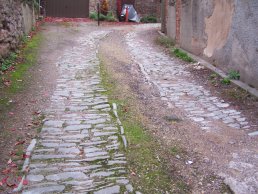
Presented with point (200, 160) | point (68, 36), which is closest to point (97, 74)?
point (200, 160)

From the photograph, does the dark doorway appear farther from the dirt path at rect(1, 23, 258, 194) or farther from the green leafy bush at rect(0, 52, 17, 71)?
the dirt path at rect(1, 23, 258, 194)

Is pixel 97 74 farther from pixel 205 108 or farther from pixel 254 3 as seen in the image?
pixel 254 3

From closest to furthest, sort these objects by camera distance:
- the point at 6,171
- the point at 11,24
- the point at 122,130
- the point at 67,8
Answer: the point at 6,171, the point at 122,130, the point at 11,24, the point at 67,8

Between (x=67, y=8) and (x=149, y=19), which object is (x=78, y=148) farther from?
(x=149, y=19)

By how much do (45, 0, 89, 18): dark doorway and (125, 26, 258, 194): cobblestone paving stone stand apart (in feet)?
38.7

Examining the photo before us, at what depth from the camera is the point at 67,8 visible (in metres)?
22.3

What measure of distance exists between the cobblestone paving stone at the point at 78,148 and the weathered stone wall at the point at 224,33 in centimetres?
329

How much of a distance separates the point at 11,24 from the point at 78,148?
7.11 m

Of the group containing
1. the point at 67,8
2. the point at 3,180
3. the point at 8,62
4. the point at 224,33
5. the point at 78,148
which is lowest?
the point at 3,180

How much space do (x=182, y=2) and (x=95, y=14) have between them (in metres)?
10.8

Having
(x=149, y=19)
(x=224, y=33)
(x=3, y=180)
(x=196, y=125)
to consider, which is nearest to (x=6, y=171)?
(x=3, y=180)

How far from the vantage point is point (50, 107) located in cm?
639

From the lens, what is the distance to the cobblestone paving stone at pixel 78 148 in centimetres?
392

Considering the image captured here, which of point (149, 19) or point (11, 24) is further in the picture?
point (149, 19)
